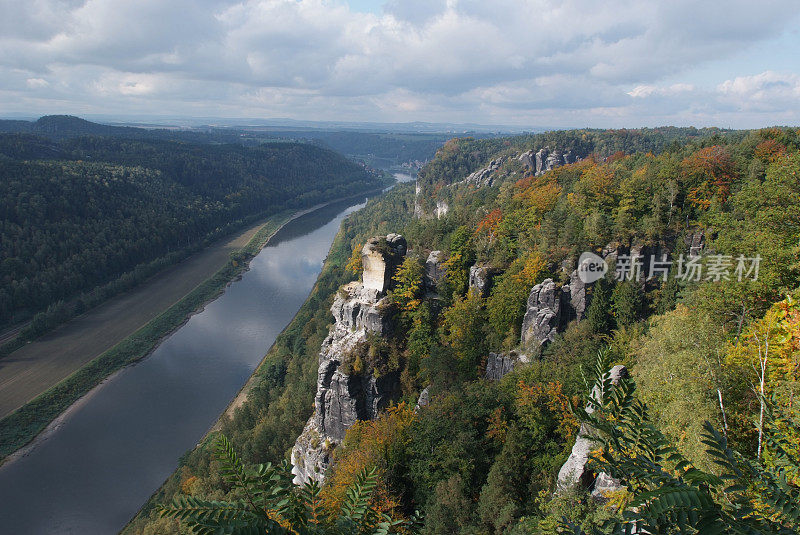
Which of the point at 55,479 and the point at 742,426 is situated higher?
the point at 742,426

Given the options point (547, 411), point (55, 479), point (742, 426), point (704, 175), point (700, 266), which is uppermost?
point (704, 175)

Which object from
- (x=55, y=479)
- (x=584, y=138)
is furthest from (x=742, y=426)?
(x=584, y=138)

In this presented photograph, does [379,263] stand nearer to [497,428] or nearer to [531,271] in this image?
[531,271]

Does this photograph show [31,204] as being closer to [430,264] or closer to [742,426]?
[430,264]

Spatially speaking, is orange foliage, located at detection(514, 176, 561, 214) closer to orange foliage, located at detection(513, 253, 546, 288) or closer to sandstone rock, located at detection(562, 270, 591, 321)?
orange foliage, located at detection(513, 253, 546, 288)

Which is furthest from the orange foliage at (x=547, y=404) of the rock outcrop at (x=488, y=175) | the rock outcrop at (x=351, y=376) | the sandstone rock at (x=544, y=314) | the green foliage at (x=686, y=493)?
the rock outcrop at (x=488, y=175)

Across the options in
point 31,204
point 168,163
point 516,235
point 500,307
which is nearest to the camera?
point 500,307

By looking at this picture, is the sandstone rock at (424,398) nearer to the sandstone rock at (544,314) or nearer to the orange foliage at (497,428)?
the orange foliage at (497,428)

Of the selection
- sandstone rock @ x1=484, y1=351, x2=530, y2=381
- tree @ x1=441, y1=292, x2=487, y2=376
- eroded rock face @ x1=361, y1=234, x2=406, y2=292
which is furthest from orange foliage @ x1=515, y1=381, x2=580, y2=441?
eroded rock face @ x1=361, y1=234, x2=406, y2=292
